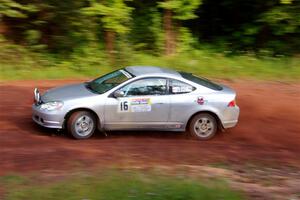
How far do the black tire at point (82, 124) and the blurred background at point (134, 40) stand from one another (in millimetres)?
5684

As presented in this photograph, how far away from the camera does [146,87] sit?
10.9 meters

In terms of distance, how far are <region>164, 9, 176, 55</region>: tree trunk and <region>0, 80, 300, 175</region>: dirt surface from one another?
522 centimetres

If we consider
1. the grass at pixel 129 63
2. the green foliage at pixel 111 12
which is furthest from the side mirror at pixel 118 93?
the green foliage at pixel 111 12

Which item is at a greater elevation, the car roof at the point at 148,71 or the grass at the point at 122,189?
the car roof at the point at 148,71

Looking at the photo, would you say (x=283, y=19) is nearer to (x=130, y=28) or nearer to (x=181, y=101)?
(x=130, y=28)

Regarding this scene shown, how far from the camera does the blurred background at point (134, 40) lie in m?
17.1

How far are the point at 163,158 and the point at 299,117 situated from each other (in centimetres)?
480

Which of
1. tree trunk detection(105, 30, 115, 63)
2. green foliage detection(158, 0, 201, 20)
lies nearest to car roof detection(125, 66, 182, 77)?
tree trunk detection(105, 30, 115, 63)

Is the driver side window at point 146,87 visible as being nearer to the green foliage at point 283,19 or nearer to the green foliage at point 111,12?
the green foliage at point 111,12

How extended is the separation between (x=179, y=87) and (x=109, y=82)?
4.54ft

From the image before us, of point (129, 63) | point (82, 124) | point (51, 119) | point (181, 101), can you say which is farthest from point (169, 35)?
point (51, 119)

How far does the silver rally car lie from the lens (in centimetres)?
1062

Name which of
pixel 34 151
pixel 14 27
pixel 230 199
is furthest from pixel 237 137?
pixel 14 27

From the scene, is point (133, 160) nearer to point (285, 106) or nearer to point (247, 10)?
point (285, 106)
